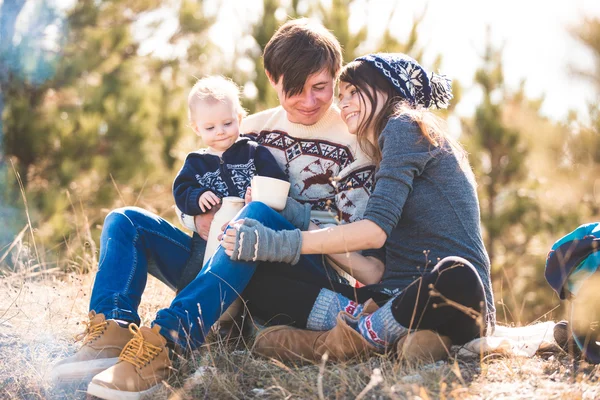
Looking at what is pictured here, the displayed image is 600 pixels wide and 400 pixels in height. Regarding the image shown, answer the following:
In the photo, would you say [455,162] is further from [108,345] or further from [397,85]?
[108,345]

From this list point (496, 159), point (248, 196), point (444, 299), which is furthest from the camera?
point (496, 159)

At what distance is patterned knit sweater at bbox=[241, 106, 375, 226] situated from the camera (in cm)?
259

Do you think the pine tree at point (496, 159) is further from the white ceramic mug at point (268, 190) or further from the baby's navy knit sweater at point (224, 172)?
the white ceramic mug at point (268, 190)

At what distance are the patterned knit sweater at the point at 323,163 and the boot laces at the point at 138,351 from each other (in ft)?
2.89

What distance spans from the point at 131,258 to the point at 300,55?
3.25ft

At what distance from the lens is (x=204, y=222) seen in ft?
8.53

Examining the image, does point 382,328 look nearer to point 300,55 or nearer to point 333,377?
point 333,377

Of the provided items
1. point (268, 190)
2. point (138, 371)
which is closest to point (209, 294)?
point (138, 371)

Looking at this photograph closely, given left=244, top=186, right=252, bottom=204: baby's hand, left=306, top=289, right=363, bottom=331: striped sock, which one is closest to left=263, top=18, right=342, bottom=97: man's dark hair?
left=244, top=186, right=252, bottom=204: baby's hand

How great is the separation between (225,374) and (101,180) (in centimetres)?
698

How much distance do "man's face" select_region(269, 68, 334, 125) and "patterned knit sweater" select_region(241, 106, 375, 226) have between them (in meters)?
0.06

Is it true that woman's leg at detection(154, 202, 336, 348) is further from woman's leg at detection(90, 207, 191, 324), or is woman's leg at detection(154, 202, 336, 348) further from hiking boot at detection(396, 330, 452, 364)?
hiking boot at detection(396, 330, 452, 364)

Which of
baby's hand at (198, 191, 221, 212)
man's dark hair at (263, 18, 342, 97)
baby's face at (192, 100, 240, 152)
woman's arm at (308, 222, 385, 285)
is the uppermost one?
man's dark hair at (263, 18, 342, 97)

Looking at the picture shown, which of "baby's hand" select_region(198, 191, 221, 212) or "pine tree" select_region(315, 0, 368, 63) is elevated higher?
"pine tree" select_region(315, 0, 368, 63)
